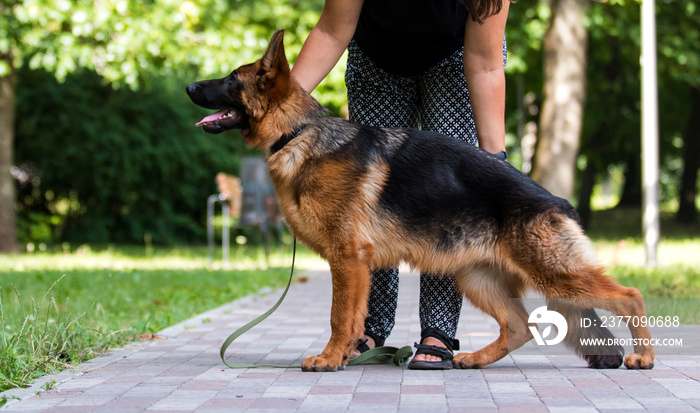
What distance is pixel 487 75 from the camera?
444 centimetres

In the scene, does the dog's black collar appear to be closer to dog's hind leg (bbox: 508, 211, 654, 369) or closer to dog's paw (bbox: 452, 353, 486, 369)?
dog's hind leg (bbox: 508, 211, 654, 369)

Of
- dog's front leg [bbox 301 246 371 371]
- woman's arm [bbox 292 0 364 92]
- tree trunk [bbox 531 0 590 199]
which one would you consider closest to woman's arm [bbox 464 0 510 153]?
woman's arm [bbox 292 0 364 92]

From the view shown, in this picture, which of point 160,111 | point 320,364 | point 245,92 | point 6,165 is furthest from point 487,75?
point 160,111

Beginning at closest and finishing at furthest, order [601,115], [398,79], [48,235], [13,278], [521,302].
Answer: [521,302] < [398,79] < [13,278] < [48,235] < [601,115]

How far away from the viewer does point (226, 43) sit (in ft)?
51.3

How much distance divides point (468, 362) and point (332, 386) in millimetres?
884

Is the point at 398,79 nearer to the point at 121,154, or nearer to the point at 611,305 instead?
the point at 611,305

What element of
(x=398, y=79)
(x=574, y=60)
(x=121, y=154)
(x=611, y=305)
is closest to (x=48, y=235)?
(x=121, y=154)

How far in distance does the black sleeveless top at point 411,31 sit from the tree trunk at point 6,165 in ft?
40.6

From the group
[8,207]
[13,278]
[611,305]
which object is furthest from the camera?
[8,207]

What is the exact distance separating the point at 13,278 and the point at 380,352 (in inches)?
254

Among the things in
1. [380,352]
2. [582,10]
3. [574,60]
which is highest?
[582,10]

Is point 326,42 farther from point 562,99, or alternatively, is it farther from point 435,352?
point 562,99

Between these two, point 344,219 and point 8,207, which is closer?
point 344,219
